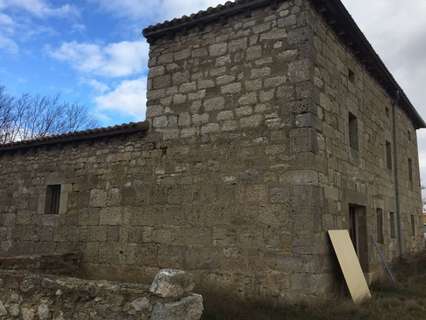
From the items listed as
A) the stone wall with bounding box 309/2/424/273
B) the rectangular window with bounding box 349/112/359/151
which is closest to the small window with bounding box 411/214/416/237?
the stone wall with bounding box 309/2/424/273

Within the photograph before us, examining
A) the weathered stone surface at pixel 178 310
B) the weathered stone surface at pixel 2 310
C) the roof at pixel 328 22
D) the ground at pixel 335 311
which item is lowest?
the ground at pixel 335 311

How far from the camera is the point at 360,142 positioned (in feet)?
27.2

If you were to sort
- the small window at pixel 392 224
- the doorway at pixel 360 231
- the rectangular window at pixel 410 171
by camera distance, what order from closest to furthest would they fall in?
the doorway at pixel 360 231 → the small window at pixel 392 224 → the rectangular window at pixel 410 171

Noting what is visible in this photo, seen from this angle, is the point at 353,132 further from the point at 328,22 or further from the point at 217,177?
the point at 217,177

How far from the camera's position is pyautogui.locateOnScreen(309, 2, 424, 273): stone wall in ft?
22.1

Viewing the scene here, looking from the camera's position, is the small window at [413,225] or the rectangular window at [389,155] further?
the small window at [413,225]

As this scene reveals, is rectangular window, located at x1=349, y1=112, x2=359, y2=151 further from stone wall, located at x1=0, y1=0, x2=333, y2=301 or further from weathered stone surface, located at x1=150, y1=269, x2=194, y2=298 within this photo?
weathered stone surface, located at x1=150, y1=269, x2=194, y2=298

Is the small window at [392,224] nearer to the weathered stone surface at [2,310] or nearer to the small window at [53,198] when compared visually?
the small window at [53,198]

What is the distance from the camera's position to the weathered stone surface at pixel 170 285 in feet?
11.4

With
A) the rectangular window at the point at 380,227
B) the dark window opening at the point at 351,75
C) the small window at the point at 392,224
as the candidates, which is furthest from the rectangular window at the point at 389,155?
the dark window opening at the point at 351,75

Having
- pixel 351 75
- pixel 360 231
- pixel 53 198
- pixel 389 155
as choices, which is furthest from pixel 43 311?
pixel 389 155

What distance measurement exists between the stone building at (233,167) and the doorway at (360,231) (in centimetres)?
3

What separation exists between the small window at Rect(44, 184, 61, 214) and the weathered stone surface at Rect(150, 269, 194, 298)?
6068 millimetres

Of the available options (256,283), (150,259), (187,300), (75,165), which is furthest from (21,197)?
(187,300)
